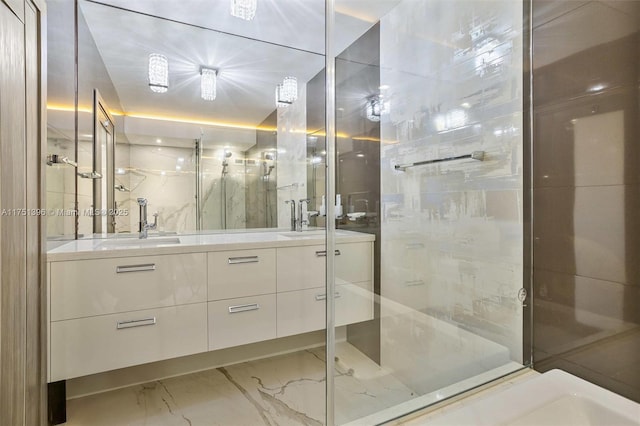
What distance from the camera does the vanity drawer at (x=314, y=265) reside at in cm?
189

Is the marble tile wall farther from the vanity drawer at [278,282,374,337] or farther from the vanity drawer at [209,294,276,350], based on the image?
the vanity drawer at [209,294,276,350]

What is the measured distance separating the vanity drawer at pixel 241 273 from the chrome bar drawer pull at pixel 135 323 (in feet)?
0.97

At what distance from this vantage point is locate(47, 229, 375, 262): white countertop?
A: 1.46 metres

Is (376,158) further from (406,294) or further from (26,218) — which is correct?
(26,218)

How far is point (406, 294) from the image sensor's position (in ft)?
6.01

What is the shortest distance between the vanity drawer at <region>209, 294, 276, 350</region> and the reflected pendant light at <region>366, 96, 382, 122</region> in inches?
49.5

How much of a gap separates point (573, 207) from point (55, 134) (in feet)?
7.73

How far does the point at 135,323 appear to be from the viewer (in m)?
1.52

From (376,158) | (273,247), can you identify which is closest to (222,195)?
(273,247)

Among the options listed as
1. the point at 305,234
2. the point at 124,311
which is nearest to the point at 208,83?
the point at 305,234

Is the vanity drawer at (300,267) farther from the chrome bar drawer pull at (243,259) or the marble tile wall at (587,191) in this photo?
the marble tile wall at (587,191)

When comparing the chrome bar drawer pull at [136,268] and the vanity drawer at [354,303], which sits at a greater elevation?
the chrome bar drawer pull at [136,268]

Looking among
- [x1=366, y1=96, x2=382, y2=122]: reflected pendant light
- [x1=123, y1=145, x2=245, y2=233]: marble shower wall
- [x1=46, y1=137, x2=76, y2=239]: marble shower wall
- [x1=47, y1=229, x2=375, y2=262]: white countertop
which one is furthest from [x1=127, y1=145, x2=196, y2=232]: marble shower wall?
[x1=366, y1=96, x2=382, y2=122]: reflected pendant light

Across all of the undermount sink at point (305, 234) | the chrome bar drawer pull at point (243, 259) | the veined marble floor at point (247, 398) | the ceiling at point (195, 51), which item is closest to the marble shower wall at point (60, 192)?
the ceiling at point (195, 51)
